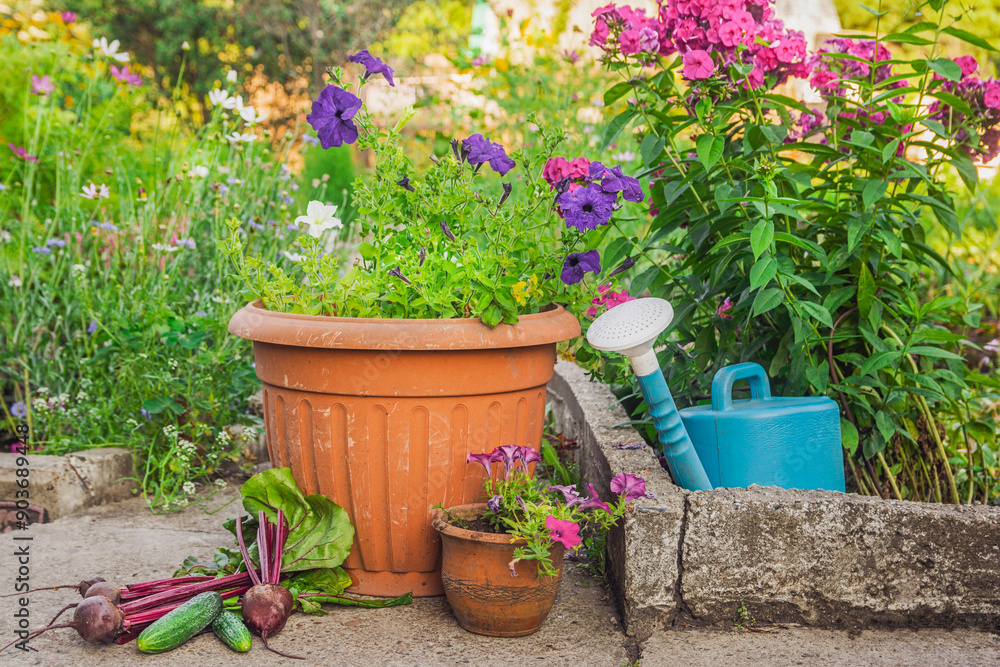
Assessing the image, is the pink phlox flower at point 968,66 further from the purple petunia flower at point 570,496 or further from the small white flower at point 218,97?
the small white flower at point 218,97

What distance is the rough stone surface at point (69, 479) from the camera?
86.9 inches

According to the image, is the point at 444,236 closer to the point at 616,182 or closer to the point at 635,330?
the point at 616,182

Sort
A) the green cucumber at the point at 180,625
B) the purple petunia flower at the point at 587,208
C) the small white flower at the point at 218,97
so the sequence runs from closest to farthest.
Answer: the green cucumber at the point at 180,625
the purple petunia flower at the point at 587,208
the small white flower at the point at 218,97

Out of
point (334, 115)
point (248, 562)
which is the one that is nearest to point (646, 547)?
point (248, 562)

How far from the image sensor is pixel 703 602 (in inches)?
62.2

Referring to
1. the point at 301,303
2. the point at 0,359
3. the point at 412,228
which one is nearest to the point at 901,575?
the point at 412,228

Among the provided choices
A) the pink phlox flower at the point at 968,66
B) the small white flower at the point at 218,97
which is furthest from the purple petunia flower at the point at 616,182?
the small white flower at the point at 218,97

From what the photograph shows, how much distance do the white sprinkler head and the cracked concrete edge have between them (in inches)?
A: 11.4

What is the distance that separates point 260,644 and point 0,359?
64.6 inches

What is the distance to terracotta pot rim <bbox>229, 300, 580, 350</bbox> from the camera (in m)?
1.56

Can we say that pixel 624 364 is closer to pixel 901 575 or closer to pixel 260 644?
pixel 901 575

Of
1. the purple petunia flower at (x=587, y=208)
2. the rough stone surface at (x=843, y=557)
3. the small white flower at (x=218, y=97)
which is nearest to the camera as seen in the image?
the rough stone surface at (x=843, y=557)

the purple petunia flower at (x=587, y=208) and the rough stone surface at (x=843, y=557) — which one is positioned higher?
the purple petunia flower at (x=587, y=208)

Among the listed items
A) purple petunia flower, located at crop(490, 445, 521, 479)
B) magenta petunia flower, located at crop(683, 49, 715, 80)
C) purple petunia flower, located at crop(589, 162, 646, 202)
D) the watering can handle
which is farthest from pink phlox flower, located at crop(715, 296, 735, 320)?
purple petunia flower, located at crop(490, 445, 521, 479)
